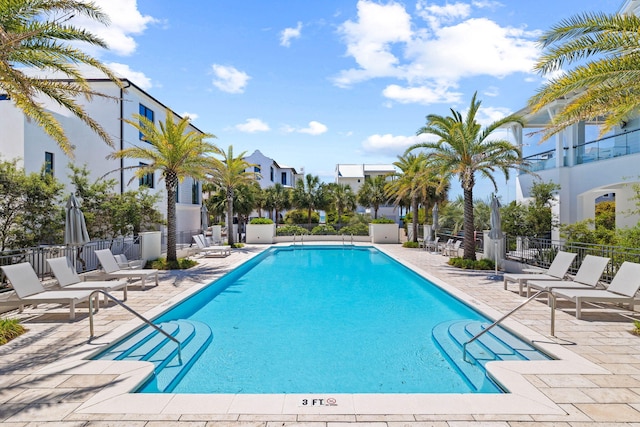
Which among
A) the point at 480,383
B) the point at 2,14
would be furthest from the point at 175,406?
the point at 2,14

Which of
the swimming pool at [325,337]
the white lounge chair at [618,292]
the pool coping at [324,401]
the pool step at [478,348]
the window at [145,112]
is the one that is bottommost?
the swimming pool at [325,337]

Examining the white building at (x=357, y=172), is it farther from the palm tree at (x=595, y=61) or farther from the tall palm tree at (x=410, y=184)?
the palm tree at (x=595, y=61)

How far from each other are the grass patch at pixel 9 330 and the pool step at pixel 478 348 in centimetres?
751

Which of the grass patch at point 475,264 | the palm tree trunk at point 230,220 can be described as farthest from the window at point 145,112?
the grass patch at point 475,264

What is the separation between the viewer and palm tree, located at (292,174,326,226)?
119 feet

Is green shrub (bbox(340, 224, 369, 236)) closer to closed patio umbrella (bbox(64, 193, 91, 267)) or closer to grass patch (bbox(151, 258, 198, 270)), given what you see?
grass patch (bbox(151, 258, 198, 270))

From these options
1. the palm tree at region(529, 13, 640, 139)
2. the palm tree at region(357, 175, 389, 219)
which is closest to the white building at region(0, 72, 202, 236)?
the palm tree at region(529, 13, 640, 139)

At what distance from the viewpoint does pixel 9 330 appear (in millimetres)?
6547

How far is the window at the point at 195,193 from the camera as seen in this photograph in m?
30.4

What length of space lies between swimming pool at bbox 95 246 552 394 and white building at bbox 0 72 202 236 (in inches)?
328

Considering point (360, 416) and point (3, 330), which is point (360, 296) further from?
point (3, 330)

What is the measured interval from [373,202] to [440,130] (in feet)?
57.5

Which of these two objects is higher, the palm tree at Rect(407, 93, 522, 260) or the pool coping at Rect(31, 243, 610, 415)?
the palm tree at Rect(407, 93, 522, 260)

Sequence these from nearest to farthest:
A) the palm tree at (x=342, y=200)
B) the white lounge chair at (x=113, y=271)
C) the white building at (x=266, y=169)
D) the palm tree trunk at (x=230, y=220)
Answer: the white lounge chair at (x=113, y=271) < the palm tree trunk at (x=230, y=220) < the palm tree at (x=342, y=200) < the white building at (x=266, y=169)
